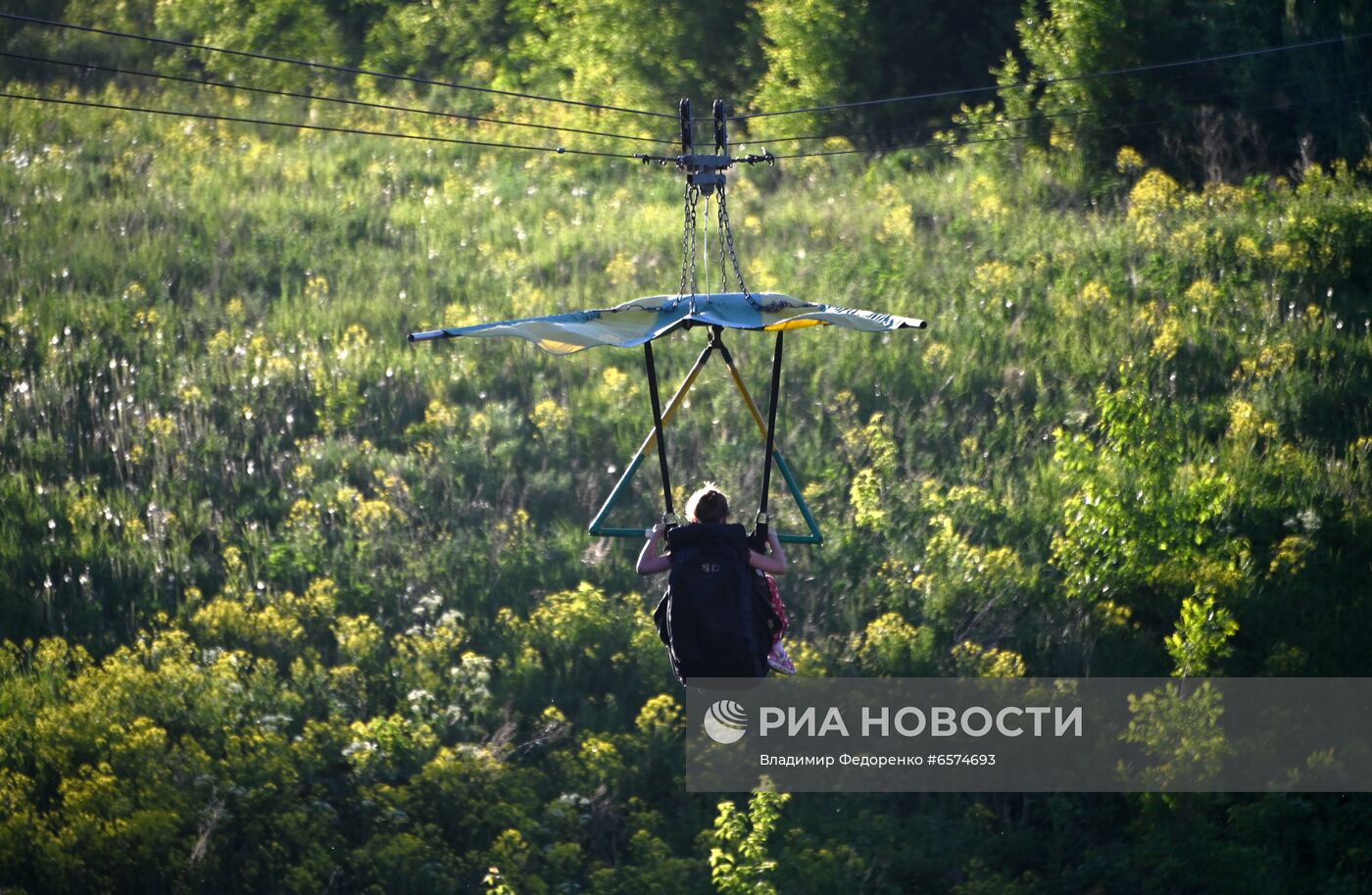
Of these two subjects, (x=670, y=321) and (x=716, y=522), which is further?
(x=670, y=321)

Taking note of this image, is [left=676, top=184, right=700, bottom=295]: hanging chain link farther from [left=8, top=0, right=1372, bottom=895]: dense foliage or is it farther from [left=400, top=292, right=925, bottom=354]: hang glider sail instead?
[left=8, top=0, right=1372, bottom=895]: dense foliage

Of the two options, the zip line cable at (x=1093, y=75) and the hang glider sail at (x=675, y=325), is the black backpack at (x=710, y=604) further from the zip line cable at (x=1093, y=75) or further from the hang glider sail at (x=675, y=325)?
the zip line cable at (x=1093, y=75)

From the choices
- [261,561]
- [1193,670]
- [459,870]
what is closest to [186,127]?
[261,561]

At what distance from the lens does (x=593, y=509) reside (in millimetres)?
17281

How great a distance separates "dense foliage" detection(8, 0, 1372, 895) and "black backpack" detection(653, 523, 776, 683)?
3.45 m

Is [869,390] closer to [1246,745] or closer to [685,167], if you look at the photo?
[1246,745]

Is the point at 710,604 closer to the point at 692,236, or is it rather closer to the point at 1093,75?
the point at 692,236

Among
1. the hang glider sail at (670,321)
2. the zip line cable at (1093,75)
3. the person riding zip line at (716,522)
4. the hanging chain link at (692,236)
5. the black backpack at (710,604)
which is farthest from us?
the zip line cable at (1093,75)

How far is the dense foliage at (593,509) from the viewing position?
1405cm

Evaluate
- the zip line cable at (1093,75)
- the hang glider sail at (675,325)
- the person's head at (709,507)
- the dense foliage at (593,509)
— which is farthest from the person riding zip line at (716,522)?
the zip line cable at (1093,75)

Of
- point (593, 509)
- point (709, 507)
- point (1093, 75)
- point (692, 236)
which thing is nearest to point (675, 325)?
point (709, 507)

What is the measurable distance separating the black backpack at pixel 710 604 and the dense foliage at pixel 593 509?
3.45m

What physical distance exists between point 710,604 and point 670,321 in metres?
1.72

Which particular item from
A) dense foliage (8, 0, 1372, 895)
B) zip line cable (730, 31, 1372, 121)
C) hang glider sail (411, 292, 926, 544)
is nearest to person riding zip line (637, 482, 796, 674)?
hang glider sail (411, 292, 926, 544)
